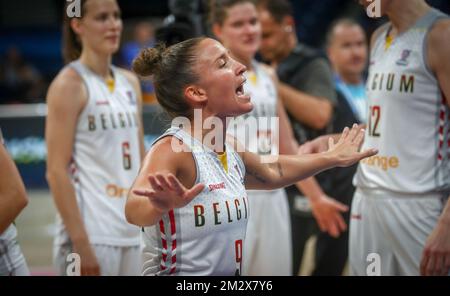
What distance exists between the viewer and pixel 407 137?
342 centimetres

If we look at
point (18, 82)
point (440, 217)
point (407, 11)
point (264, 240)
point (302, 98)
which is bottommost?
point (264, 240)

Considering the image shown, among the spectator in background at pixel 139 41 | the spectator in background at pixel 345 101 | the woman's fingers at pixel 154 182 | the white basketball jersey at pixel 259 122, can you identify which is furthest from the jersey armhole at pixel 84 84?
the spectator in background at pixel 139 41

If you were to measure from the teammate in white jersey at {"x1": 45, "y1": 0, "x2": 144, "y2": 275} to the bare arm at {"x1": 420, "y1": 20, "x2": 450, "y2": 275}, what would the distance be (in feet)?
4.90

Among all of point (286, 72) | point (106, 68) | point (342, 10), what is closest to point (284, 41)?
point (286, 72)

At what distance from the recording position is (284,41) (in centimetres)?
552

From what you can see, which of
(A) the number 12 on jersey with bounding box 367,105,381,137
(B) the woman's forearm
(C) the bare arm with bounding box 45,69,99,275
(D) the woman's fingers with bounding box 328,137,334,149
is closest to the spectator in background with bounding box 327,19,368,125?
(A) the number 12 on jersey with bounding box 367,105,381,137

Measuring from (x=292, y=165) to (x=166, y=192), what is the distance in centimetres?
86

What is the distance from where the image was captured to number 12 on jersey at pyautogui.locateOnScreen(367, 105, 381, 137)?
3506 millimetres

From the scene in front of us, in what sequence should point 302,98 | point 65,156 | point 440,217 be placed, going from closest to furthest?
point 440,217 < point 65,156 < point 302,98

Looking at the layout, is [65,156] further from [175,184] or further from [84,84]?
[175,184]

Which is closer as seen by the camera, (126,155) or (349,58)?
(126,155)

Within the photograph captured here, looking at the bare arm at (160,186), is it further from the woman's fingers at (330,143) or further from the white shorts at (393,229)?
the white shorts at (393,229)

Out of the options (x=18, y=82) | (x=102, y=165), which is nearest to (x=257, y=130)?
(x=102, y=165)
